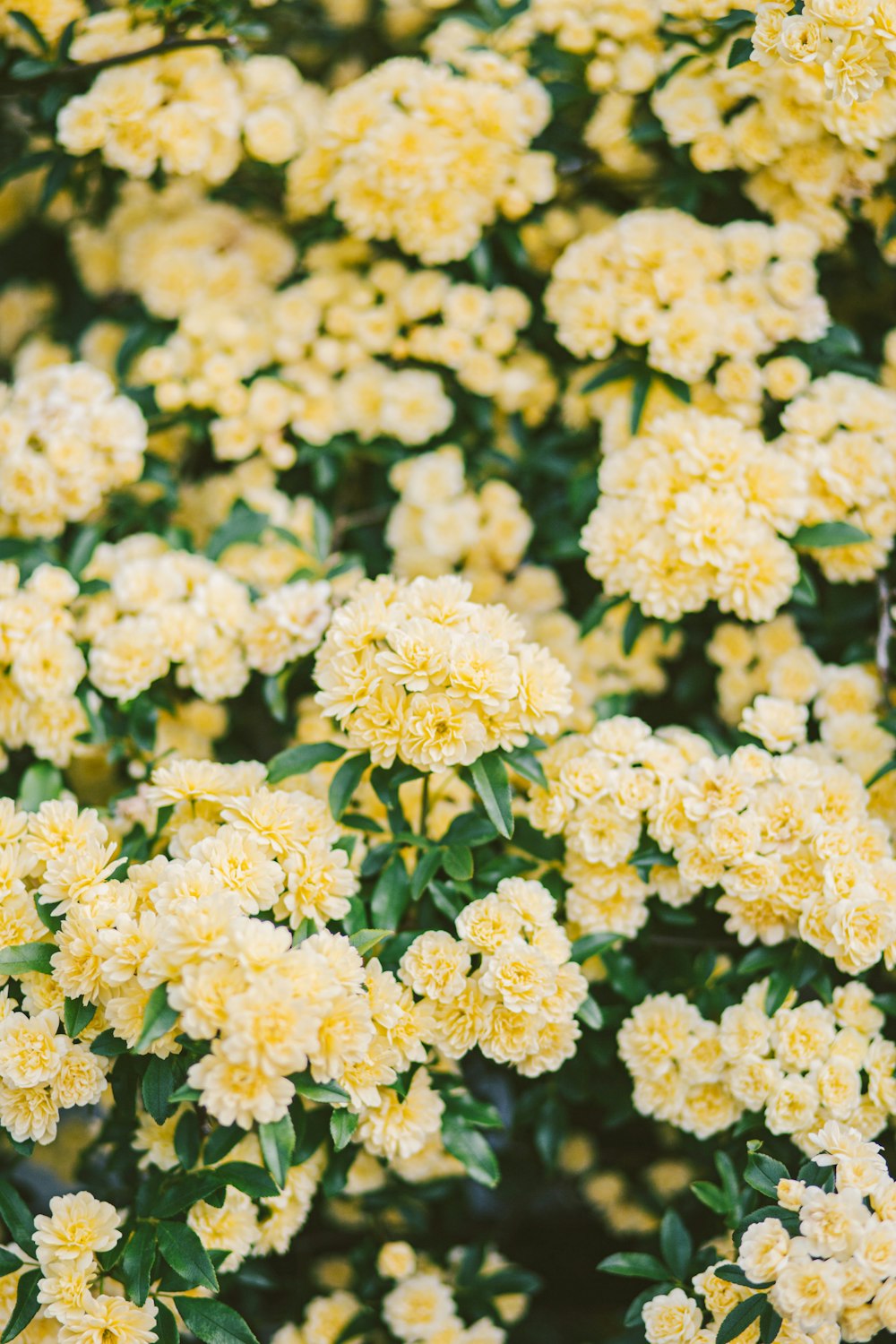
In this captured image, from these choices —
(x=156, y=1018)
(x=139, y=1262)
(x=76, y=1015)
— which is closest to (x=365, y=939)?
(x=156, y=1018)

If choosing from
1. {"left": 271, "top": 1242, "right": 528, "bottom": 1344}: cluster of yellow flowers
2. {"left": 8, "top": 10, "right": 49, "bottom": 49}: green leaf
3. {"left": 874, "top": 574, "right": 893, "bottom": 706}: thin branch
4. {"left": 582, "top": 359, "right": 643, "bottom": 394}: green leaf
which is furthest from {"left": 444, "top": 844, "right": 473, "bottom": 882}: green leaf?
{"left": 8, "top": 10, "right": 49, "bottom": 49}: green leaf

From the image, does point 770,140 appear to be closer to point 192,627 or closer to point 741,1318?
point 192,627

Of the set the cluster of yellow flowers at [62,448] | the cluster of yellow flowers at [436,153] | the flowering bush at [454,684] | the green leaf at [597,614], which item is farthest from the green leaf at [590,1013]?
the cluster of yellow flowers at [436,153]

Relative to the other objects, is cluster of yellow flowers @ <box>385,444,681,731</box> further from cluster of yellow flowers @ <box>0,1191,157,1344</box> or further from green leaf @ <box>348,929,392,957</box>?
cluster of yellow flowers @ <box>0,1191,157,1344</box>

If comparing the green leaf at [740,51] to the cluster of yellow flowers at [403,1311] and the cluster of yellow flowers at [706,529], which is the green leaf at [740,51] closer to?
the cluster of yellow flowers at [706,529]

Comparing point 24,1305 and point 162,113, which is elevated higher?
point 162,113

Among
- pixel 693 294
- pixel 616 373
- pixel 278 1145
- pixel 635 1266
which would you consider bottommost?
pixel 635 1266
